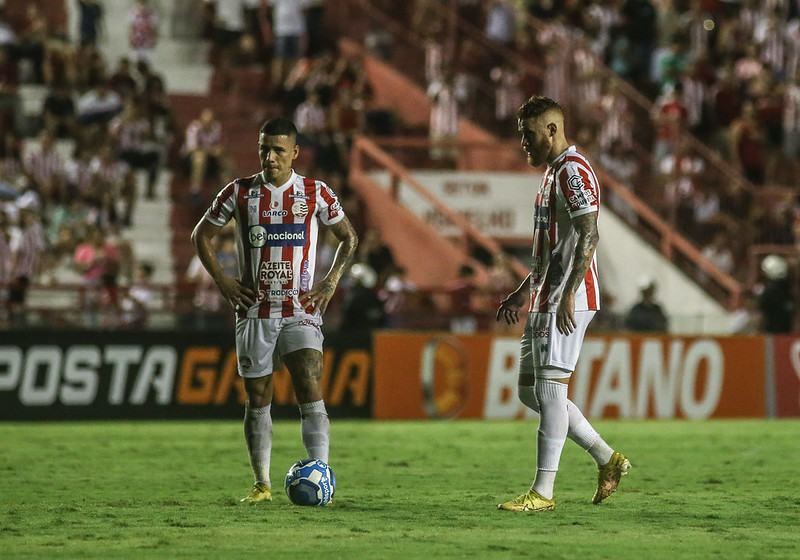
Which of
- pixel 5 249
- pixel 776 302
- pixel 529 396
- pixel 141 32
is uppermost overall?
pixel 141 32

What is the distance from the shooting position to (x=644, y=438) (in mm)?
15719

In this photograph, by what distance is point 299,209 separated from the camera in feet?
30.4

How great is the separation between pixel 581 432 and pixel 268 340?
1.99 metres

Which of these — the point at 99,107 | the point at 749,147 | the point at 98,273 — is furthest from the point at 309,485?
the point at 749,147

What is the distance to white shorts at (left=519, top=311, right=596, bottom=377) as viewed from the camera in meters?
8.70

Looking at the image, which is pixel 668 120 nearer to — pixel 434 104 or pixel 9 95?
pixel 434 104

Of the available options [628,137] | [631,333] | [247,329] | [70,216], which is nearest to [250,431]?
[247,329]

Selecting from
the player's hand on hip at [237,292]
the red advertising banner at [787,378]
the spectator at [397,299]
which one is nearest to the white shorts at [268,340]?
the player's hand on hip at [237,292]

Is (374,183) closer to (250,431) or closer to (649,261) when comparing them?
(649,261)

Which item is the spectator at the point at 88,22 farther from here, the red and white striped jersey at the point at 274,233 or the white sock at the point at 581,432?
the white sock at the point at 581,432

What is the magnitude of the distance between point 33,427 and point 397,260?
767cm

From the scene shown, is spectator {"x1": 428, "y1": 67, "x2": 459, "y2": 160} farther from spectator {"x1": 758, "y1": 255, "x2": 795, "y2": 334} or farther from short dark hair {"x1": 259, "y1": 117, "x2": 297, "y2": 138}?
short dark hair {"x1": 259, "y1": 117, "x2": 297, "y2": 138}

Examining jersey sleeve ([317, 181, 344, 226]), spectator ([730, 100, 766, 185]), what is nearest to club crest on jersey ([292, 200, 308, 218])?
jersey sleeve ([317, 181, 344, 226])

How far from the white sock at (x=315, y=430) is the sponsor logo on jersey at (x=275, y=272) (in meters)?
0.79
